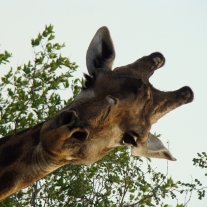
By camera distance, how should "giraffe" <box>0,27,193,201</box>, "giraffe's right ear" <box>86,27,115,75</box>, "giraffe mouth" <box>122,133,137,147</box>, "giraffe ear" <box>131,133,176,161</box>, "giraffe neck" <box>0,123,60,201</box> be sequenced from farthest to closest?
"giraffe ear" <box>131,133,176,161</box> → "giraffe's right ear" <box>86,27,115,75</box> → "giraffe mouth" <box>122,133,137,147</box> → "giraffe neck" <box>0,123,60,201</box> → "giraffe" <box>0,27,193,201</box>

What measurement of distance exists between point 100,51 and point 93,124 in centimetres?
148

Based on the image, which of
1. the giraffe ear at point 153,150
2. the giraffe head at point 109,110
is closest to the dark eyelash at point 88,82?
the giraffe head at point 109,110

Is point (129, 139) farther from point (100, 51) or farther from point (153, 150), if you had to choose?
point (100, 51)

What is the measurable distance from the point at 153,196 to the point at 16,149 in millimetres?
6483

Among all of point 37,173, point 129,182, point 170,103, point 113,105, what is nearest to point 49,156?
point 37,173

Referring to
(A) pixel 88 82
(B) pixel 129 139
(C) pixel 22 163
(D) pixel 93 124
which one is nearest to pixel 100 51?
(A) pixel 88 82

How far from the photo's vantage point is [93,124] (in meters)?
4.86

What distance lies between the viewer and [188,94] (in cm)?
619

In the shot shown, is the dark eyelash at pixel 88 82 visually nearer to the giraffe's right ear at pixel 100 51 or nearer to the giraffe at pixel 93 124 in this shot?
the giraffe at pixel 93 124

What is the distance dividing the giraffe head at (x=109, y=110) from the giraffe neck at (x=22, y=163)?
0.95 feet

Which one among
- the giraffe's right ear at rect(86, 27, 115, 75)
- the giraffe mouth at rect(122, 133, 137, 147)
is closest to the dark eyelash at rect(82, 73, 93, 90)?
the giraffe's right ear at rect(86, 27, 115, 75)

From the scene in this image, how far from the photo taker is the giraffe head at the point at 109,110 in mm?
4695

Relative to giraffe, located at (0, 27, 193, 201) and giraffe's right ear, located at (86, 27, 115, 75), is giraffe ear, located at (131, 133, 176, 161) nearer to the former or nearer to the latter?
giraffe, located at (0, 27, 193, 201)

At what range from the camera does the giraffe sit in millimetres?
4686
